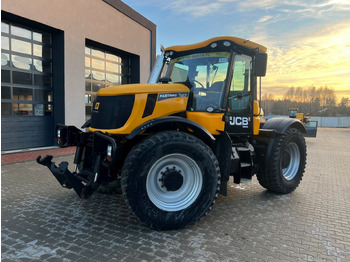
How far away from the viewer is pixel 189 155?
3607mm

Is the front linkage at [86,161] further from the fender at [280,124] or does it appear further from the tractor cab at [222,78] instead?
the fender at [280,124]

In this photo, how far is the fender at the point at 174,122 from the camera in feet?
11.2

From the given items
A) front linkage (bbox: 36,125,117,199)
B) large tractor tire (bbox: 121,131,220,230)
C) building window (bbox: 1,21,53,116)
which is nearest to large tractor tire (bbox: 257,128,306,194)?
large tractor tire (bbox: 121,131,220,230)

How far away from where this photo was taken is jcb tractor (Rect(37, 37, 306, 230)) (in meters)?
3.46

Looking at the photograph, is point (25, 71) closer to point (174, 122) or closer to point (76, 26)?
point (76, 26)

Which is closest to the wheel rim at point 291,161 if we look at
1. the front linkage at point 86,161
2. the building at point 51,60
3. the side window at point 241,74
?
the side window at point 241,74

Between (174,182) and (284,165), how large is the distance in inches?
112

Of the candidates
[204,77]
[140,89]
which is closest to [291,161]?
[204,77]

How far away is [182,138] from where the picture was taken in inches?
140

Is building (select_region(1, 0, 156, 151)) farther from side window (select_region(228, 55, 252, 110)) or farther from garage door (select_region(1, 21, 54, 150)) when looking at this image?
side window (select_region(228, 55, 252, 110))

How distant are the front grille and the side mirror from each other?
6.61 ft

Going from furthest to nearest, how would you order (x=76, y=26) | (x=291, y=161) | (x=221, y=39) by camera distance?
(x=76, y=26)
(x=291, y=161)
(x=221, y=39)

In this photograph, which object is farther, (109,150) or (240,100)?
(240,100)

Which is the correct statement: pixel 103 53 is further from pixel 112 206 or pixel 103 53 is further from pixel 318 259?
pixel 318 259
